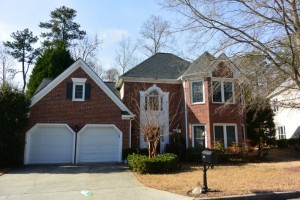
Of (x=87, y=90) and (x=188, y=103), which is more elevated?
(x=87, y=90)

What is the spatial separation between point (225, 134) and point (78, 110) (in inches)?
410

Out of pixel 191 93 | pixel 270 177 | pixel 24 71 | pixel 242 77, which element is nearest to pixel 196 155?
pixel 191 93

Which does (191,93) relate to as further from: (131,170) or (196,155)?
(131,170)

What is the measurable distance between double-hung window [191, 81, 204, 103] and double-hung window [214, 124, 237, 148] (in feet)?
7.60

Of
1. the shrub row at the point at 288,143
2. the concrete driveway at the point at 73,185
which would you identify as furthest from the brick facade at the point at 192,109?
the shrub row at the point at 288,143

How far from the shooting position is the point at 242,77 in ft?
36.5

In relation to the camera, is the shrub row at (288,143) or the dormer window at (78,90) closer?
the dormer window at (78,90)

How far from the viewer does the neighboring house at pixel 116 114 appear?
1680 centimetres

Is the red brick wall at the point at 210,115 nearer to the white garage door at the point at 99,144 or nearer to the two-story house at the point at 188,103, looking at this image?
the two-story house at the point at 188,103

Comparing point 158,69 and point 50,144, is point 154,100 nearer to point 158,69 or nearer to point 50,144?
point 158,69

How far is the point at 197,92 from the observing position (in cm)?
1967

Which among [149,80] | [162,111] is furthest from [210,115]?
[149,80]

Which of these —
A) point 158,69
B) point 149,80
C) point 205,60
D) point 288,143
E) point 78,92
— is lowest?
point 288,143

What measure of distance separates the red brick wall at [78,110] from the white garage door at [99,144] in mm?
430
